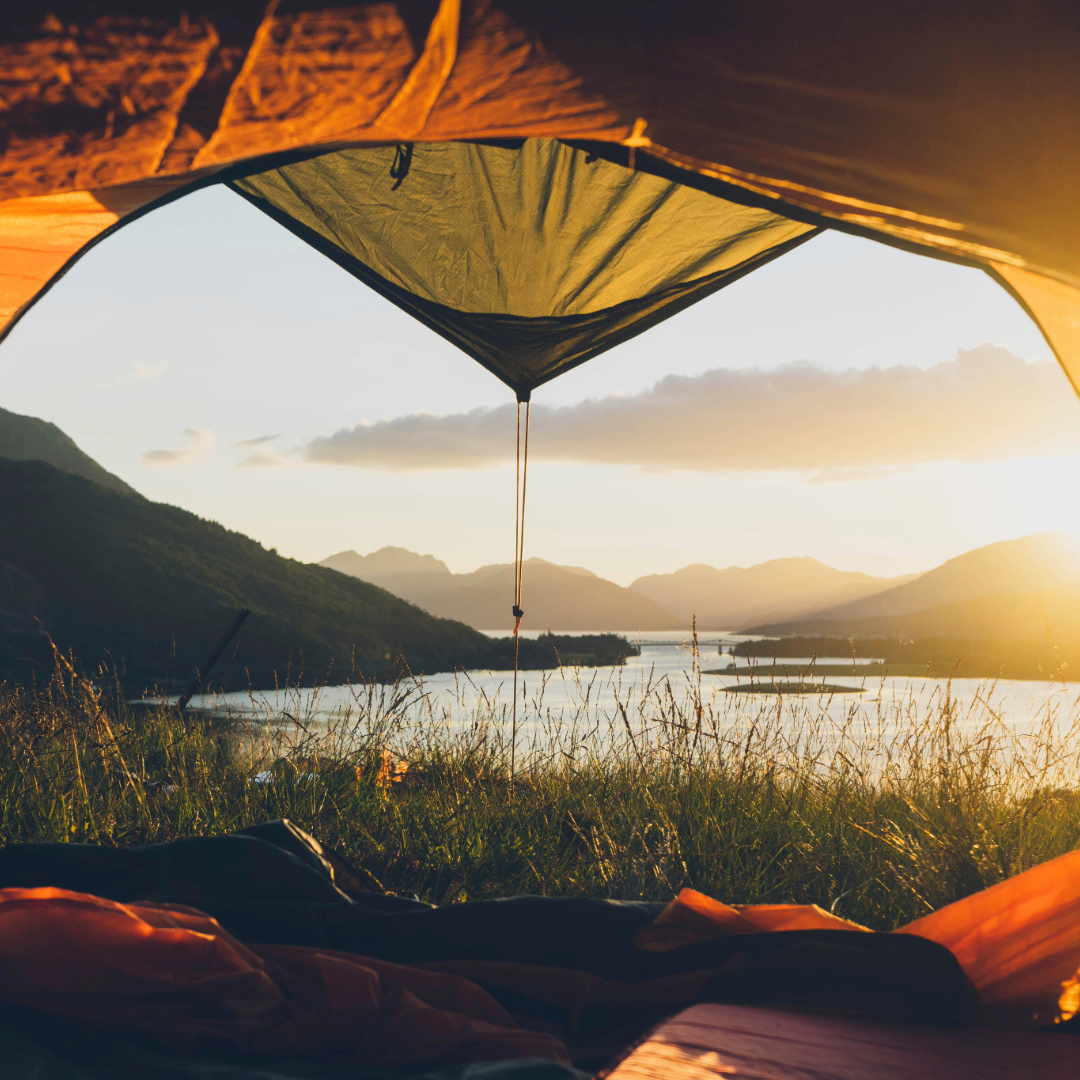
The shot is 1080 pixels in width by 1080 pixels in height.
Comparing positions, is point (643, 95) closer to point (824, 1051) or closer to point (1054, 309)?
point (1054, 309)

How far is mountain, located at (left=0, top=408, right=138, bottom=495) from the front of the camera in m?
68.8

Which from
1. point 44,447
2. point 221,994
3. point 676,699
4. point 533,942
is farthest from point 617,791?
point 44,447

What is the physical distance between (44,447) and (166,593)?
50.7m

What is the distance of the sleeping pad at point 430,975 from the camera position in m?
1.03

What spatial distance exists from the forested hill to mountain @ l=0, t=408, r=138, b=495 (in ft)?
90.6

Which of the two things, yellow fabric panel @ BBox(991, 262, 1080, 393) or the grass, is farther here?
the grass

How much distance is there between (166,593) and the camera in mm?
34594

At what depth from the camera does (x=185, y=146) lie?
3.43 feet

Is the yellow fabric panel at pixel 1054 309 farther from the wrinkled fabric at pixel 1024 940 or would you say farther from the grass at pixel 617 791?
the grass at pixel 617 791

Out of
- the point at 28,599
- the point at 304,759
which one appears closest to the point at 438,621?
the point at 28,599

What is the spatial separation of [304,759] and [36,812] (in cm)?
90

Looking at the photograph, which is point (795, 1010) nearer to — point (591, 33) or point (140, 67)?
point (591, 33)

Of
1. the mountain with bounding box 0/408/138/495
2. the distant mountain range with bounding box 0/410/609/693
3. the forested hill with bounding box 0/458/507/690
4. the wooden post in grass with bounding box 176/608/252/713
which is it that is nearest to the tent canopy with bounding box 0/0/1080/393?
the wooden post in grass with bounding box 176/608/252/713

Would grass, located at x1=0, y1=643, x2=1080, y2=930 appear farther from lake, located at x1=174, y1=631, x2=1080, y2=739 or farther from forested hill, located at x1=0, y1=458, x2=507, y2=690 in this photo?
forested hill, located at x1=0, y1=458, x2=507, y2=690
